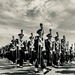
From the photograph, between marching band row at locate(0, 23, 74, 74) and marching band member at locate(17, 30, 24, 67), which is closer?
marching band row at locate(0, 23, 74, 74)

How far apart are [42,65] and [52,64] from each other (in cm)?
2164

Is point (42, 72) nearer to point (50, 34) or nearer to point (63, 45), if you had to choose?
point (50, 34)

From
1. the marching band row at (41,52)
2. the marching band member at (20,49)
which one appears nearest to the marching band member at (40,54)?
the marching band row at (41,52)

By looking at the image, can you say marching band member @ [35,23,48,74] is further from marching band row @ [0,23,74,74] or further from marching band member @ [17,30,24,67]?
marching band member @ [17,30,24,67]

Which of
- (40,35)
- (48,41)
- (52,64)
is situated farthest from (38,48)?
(52,64)

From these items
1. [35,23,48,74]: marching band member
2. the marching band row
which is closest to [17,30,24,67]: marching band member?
the marching band row

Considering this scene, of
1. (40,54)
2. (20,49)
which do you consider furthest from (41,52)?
(20,49)

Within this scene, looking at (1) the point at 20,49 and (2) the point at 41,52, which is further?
(1) the point at 20,49

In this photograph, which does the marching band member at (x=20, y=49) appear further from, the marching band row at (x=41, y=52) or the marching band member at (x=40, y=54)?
the marching band member at (x=40, y=54)

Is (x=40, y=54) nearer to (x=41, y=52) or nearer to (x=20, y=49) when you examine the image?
(x=41, y=52)

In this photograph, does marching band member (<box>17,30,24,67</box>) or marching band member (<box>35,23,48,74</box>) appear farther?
marching band member (<box>17,30,24,67</box>)

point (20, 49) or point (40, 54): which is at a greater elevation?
point (20, 49)

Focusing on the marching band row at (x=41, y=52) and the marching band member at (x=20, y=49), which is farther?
the marching band member at (x=20, y=49)

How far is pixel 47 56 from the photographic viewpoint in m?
59.4
